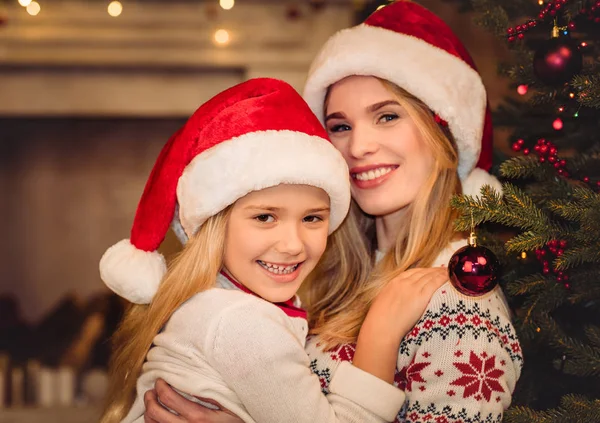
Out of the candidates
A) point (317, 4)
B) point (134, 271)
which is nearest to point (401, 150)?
point (134, 271)

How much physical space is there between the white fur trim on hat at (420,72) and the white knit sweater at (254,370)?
0.57 m

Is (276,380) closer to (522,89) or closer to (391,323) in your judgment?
(391,323)

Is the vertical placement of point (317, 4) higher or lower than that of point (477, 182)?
higher

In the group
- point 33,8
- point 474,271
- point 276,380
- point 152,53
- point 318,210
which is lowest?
point 276,380

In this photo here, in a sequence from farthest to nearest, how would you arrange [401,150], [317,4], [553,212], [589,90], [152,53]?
[152,53] < [317,4] < [401,150] < [553,212] < [589,90]

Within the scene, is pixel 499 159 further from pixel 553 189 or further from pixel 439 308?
pixel 439 308

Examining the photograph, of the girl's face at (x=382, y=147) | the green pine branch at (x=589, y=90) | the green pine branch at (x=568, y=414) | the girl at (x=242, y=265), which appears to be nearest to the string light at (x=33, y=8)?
the girl at (x=242, y=265)

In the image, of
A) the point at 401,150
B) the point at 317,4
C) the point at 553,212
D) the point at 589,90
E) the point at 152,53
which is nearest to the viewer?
the point at 589,90

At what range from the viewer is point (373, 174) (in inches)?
61.9

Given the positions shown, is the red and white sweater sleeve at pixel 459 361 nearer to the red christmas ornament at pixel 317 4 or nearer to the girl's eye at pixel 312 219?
the girl's eye at pixel 312 219

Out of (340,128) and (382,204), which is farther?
(340,128)

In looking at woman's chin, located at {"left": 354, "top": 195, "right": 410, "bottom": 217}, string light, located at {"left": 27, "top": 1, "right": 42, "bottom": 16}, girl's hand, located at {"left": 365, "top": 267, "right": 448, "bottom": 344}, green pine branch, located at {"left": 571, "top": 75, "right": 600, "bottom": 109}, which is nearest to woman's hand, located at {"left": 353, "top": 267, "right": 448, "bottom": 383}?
girl's hand, located at {"left": 365, "top": 267, "right": 448, "bottom": 344}

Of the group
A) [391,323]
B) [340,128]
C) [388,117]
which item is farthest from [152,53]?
[391,323]

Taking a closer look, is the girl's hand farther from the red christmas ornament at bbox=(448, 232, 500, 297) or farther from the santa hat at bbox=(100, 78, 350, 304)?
the santa hat at bbox=(100, 78, 350, 304)
